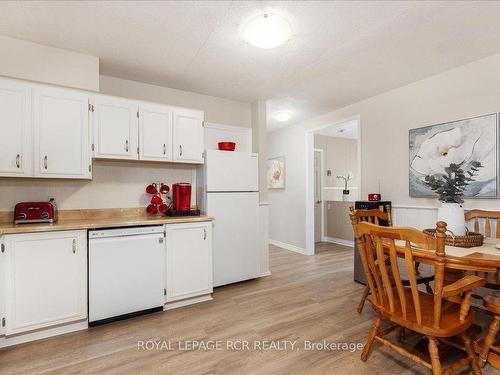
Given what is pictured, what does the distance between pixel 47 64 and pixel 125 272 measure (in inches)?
80.5

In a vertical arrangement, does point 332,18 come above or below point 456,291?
above

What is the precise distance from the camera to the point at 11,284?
6.59 feet

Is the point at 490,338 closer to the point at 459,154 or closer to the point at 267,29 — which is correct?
the point at 459,154

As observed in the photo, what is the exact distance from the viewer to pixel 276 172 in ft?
18.8

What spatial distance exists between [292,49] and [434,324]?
2.37 meters

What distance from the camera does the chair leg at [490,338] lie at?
1598 mm

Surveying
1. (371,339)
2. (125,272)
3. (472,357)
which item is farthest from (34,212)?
(472,357)

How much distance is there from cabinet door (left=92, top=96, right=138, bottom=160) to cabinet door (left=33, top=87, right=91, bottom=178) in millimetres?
93

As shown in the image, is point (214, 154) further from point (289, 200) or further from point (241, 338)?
point (289, 200)

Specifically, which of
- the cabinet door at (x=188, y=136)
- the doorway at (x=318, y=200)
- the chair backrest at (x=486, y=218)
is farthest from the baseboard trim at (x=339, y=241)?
the cabinet door at (x=188, y=136)

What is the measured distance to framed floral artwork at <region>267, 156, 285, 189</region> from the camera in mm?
5520

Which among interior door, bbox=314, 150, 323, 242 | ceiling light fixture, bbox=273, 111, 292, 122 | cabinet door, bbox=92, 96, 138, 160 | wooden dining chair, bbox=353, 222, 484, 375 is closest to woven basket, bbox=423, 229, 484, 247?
wooden dining chair, bbox=353, 222, 484, 375

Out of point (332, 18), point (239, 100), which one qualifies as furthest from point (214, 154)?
point (332, 18)

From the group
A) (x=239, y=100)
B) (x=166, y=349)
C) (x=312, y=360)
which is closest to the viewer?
(x=312, y=360)
